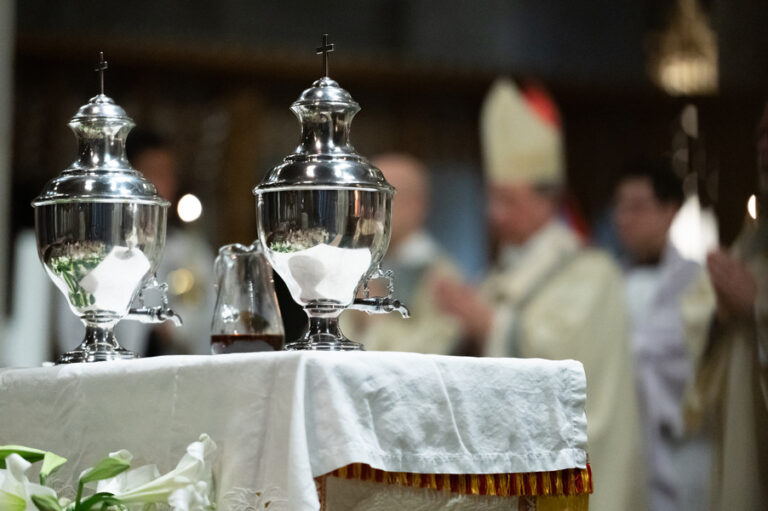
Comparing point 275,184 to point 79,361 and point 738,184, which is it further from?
point 738,184

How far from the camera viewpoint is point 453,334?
5.20 m

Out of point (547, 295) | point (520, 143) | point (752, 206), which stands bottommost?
point (547, 295)

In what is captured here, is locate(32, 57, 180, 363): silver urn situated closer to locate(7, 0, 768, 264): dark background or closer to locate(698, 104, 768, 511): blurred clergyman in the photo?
locate(698, 104, 768, 511): blurred clergyman

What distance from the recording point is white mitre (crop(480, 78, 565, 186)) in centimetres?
507

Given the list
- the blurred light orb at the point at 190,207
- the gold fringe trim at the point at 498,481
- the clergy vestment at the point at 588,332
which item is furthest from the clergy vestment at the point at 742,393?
the gold fringe trim at the point at 498,481

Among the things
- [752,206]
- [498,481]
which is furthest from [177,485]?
[752,206]

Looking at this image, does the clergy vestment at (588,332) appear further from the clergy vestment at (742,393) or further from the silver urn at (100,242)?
the silver urn at (100,242)

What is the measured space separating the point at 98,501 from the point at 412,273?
171 inches

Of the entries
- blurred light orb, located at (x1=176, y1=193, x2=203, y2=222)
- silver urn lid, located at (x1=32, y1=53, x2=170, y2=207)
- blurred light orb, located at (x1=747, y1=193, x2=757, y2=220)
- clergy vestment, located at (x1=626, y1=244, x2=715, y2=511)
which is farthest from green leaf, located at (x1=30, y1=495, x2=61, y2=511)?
blurred light orb, located at (x1=176, y1=193, x2=203, y2=222)

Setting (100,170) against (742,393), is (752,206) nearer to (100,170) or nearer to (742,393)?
(742,393)

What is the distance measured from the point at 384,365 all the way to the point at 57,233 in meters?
0.52

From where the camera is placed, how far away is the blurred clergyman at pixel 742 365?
4027 millimetres

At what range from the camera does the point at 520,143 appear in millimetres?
5137

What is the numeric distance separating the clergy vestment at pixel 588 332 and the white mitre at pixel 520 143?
0.77 feet
